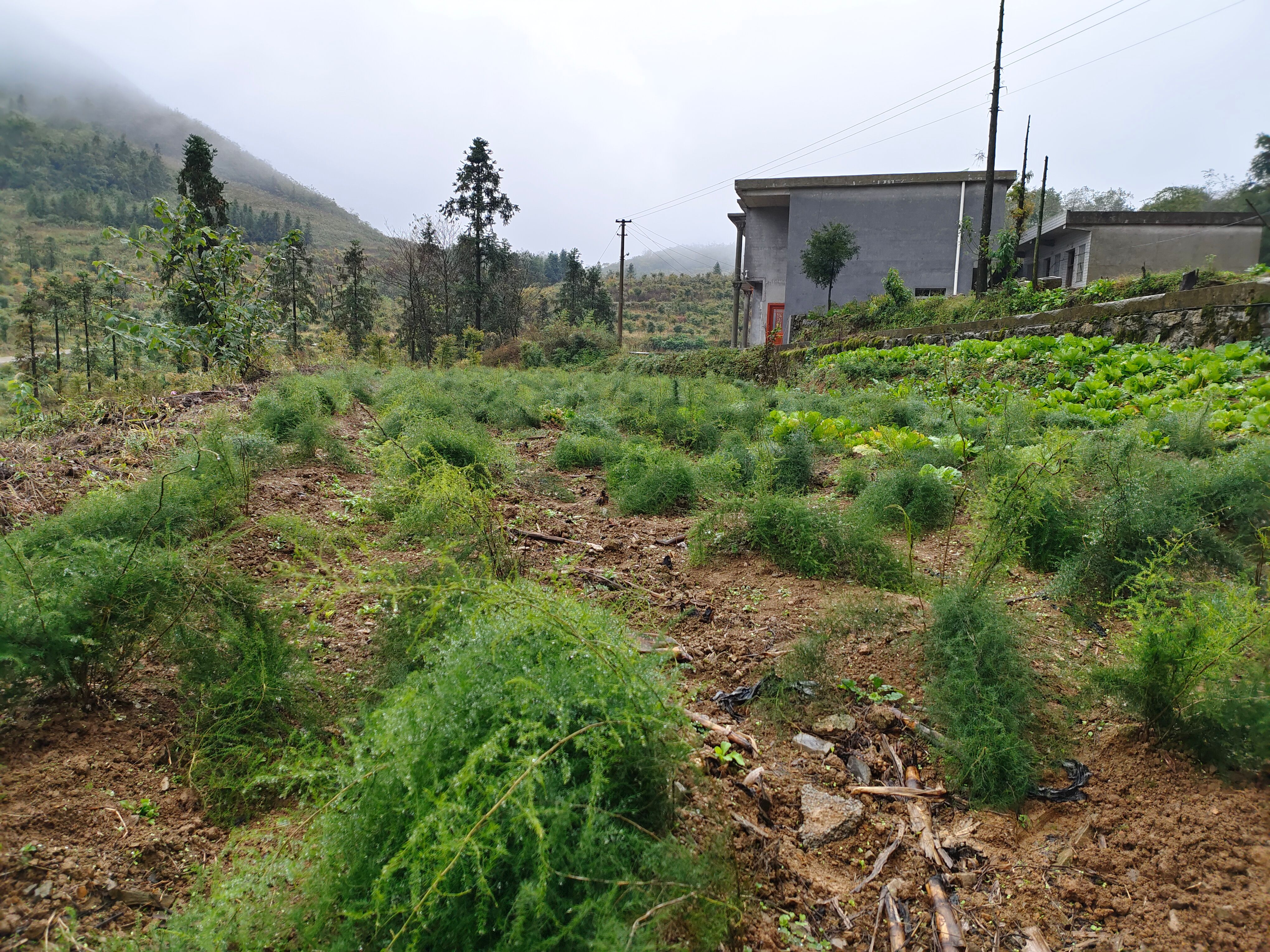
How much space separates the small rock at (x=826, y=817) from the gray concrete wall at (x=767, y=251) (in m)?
27.0

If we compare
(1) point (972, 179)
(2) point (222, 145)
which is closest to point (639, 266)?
(2) point (222, 145)

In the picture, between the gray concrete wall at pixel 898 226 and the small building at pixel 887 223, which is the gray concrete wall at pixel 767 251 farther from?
the gray concrete wall at pixel 898 226

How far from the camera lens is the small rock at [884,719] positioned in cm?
240

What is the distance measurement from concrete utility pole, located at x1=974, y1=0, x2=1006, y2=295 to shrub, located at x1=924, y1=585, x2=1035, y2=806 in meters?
18.5

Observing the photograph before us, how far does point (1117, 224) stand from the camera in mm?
21141

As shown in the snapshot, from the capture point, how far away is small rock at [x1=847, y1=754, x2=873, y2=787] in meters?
2.17

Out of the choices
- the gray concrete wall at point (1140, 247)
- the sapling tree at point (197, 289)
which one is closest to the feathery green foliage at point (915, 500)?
the sapling tree at point (197, 289)

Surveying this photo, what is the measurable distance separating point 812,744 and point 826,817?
35 centimetres

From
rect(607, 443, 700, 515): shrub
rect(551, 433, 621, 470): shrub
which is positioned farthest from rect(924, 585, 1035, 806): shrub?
rect(551, 433, 621, 470): shrub

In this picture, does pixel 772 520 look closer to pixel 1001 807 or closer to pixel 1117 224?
pixel 1001 807

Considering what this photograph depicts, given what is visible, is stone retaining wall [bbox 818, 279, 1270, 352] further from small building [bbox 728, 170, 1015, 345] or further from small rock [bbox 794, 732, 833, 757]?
small building [bbox 728, 170, 1015, 345]

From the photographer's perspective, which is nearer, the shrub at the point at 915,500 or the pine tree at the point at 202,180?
the shrub at the point at 915,500

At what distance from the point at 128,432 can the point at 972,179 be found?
2652 centimetres

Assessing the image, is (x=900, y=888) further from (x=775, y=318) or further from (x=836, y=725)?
(x=775, y=318)
